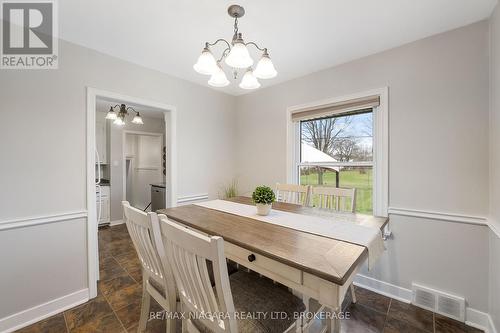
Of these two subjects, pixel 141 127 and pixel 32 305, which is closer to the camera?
pixel 32 305

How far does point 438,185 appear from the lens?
1837 mm

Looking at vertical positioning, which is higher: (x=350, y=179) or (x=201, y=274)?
(x=350, y=179)

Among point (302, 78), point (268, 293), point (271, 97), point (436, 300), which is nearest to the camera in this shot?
point (268, 293)

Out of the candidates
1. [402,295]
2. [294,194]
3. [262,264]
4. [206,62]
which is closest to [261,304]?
[262,264]

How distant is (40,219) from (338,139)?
3.09 m

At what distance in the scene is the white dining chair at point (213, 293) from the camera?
0.86 metres

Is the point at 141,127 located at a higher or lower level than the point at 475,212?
higher

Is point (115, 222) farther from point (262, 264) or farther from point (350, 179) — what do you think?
point (350, 179)

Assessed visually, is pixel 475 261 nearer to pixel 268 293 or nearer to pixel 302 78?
pixel 268 293

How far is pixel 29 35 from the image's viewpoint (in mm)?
1778

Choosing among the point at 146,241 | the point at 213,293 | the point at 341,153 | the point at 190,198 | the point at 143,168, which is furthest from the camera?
the point at 143,168

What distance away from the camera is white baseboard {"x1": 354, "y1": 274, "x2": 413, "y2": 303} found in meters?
1.96

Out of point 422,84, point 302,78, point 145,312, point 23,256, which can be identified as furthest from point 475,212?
point 23,256

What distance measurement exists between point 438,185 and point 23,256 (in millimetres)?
3587
